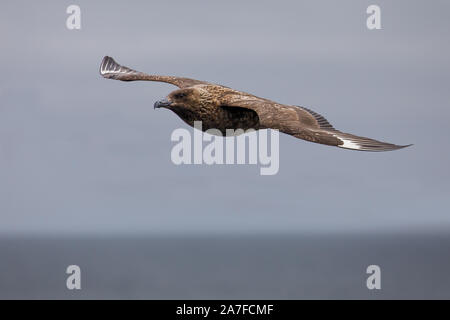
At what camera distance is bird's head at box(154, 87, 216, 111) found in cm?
1538

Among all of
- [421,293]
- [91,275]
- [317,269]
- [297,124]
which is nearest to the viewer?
[297,124]

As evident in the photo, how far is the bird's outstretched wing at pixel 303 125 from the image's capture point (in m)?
12.5

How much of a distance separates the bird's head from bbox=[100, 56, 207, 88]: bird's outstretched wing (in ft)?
4.14

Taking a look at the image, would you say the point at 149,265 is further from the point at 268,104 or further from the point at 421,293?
the point at 268,104

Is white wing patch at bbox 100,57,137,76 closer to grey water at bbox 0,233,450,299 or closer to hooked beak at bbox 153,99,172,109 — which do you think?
hooked beak at bbox 153,99,172,109

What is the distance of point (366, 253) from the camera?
426ft

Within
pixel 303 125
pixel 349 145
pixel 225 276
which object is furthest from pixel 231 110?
pixel 225 276

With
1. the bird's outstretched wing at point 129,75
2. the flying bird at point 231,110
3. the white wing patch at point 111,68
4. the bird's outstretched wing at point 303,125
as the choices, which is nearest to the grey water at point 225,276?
the white wing patch at point 111,68

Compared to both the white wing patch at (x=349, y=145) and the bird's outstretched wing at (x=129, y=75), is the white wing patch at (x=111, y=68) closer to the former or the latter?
the bird's outstretched wing at (x=129, y=75)

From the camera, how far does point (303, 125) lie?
1381 cm

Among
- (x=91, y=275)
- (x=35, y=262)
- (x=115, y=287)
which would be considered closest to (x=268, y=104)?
(x=115, y=287)

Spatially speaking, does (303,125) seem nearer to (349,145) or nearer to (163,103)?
(349,145)

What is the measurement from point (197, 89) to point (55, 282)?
64.6m

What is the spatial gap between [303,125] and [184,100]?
248 centimetres
